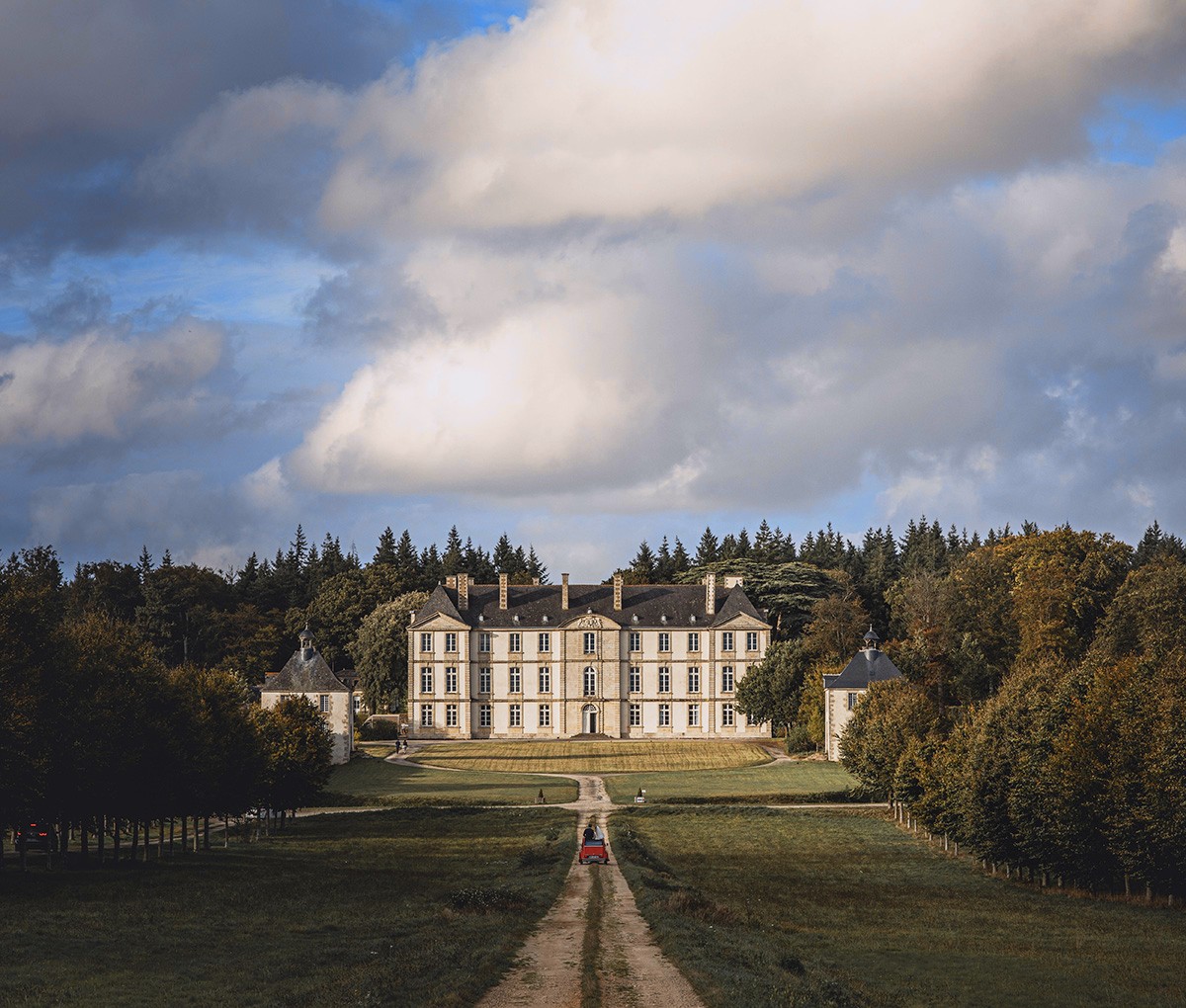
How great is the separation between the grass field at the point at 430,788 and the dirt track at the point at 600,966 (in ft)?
113

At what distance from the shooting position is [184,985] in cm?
2470

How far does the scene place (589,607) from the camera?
114 meters

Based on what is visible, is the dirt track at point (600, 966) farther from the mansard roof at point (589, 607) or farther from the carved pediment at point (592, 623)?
the mansard roof at point (589, 607)

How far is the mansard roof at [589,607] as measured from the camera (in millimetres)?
111812

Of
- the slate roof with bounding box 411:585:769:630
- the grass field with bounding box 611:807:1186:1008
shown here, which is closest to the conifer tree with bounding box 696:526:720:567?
the slate roof with bounding box 411:585:769:630

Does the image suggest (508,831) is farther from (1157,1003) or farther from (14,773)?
(1157,1003)

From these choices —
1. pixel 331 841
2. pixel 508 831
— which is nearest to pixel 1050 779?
pixel 508 831

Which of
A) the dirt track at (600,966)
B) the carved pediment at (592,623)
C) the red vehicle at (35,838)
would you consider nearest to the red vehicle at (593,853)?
the dirt track at (600,966)

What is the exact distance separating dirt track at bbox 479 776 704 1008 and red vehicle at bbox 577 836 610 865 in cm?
718

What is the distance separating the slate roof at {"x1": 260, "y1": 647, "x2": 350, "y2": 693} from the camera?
9081cm

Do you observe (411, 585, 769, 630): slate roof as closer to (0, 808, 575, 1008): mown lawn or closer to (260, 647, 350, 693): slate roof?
(260, 647, 350, 693): slate roof

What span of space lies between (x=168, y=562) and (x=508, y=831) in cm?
8621

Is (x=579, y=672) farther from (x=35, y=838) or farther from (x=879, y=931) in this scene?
(x=879, y=931)

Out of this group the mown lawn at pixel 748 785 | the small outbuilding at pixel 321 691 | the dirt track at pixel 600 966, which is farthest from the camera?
the small outbuilding at pixel 321 691
